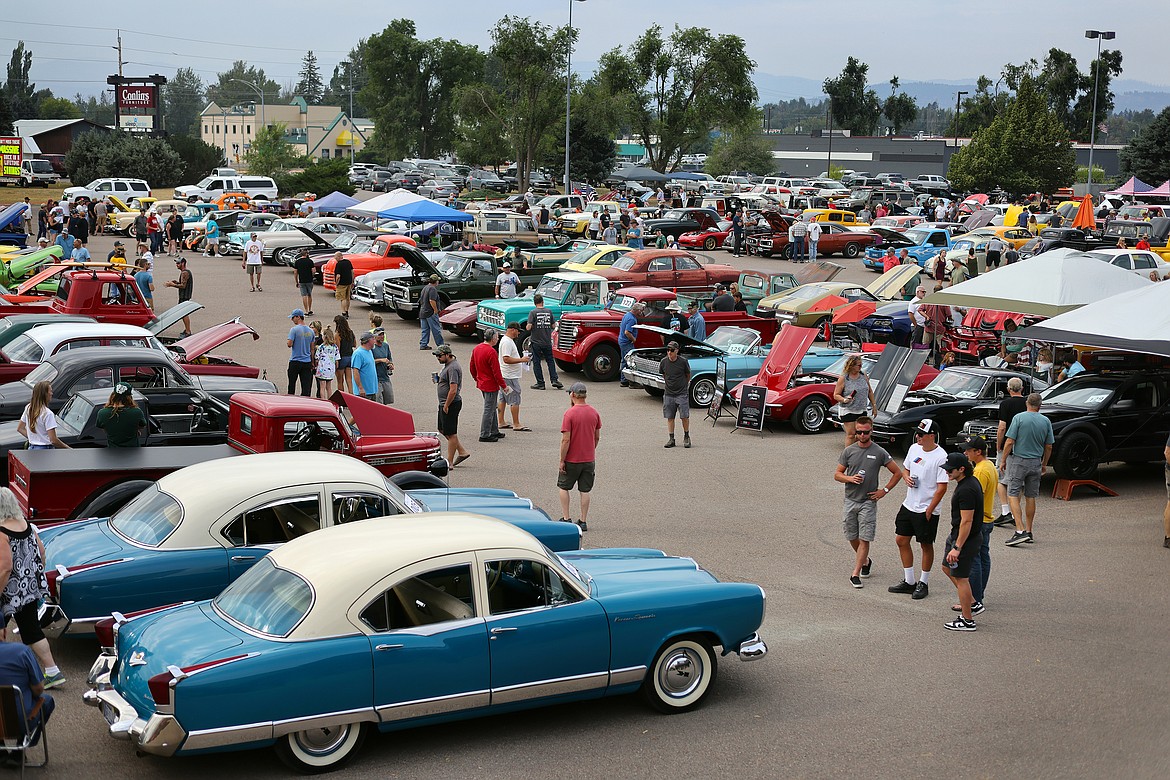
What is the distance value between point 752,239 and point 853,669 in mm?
37218

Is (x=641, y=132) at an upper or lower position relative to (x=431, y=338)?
upper

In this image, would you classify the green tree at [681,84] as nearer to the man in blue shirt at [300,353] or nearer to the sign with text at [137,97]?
the sign with text at [137,97]

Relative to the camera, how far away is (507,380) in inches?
688

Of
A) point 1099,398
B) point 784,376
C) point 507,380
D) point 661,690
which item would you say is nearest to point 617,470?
point 507,380

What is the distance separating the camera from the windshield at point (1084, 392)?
1530 cm

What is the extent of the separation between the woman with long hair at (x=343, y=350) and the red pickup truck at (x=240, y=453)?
4.98m

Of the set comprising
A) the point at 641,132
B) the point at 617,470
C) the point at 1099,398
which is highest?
the point at 641,132

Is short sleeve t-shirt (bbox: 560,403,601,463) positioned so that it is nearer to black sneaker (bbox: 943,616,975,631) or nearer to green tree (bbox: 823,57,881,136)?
black sneaker (bbox: 943,616,975,631)

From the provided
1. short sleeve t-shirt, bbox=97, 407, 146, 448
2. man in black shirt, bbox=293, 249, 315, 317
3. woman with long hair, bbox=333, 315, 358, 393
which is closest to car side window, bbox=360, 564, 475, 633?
short sleeve t-shirt, bbox=97, 407, 146, 448

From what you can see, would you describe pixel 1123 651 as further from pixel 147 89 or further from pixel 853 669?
pixel 147 89

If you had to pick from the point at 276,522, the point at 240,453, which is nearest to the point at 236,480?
the point at 276,522

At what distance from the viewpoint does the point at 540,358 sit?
21.0m

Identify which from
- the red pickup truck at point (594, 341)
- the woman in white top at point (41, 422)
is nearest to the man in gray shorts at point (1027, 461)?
the red pickup truck at point (594, 341)

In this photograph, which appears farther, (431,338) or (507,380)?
(431,338)
